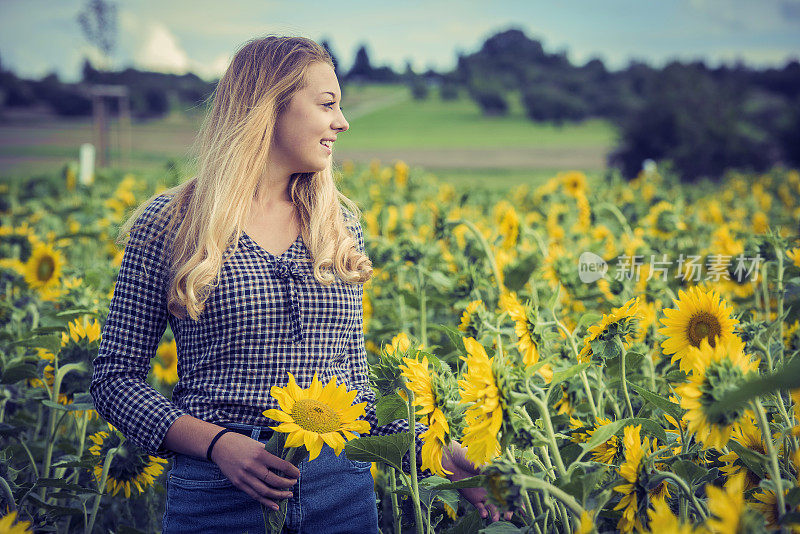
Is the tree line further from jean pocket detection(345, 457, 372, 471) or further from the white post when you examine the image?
the white post

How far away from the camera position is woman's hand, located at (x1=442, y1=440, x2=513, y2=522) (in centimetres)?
125

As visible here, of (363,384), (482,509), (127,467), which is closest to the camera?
(482,509)

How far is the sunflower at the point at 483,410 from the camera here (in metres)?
0.97

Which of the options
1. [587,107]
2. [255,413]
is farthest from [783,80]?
[255,413]

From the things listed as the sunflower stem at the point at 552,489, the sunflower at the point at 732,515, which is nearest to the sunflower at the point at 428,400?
the sunflower stem at the point at 552,489

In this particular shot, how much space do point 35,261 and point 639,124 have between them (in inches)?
666

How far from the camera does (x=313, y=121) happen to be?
152 cm

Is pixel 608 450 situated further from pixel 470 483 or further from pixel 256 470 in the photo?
pixel 256 470

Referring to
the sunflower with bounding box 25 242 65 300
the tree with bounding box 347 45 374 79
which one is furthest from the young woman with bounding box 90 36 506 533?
the tree with bounding box 347 45 374 79

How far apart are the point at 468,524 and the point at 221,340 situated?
2.04 ft

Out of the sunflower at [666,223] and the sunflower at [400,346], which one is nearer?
the sunflower at [400,346]

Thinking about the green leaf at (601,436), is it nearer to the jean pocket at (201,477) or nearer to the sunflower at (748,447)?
the sunflower at (748,447)

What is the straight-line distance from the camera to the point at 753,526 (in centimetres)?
75

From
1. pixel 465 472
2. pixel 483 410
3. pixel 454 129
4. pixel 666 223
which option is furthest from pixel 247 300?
pixel 454 129
